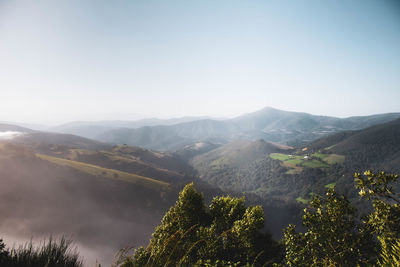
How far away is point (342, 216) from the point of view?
818 centimetres

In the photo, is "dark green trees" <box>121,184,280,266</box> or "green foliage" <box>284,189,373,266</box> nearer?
"green foliage" <box>284,189,373,266</box>

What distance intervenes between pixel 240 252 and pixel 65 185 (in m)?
150

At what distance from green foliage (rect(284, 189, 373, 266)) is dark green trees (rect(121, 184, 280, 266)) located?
2.86 m

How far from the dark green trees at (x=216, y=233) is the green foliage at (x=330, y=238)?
2.86 metres

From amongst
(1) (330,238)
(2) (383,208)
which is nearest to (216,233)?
(1) (330,238)

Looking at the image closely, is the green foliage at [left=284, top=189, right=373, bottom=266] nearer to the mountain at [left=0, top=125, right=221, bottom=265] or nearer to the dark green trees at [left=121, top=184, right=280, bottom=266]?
the dark green trees at [left=121, top=184, right=280, bottom=266]

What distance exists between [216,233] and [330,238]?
8486mm

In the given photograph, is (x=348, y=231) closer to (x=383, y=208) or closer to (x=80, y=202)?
(x=383, y=208)

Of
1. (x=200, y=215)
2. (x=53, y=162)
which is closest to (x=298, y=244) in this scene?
(x=200, y=215)

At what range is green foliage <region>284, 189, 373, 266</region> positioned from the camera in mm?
7441

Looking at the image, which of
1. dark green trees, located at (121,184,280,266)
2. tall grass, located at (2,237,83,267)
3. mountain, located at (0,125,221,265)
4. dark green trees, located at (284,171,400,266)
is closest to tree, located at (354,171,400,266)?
dark green trees, located at (284,171,400,266)

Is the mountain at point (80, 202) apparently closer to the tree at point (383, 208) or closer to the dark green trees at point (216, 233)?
the dark green trees at point (216, 233)

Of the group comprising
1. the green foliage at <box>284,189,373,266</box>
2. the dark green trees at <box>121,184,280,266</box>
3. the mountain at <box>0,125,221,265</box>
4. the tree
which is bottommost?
the mountain at <box>0,125,221,265</box>

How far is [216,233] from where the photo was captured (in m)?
14.4
